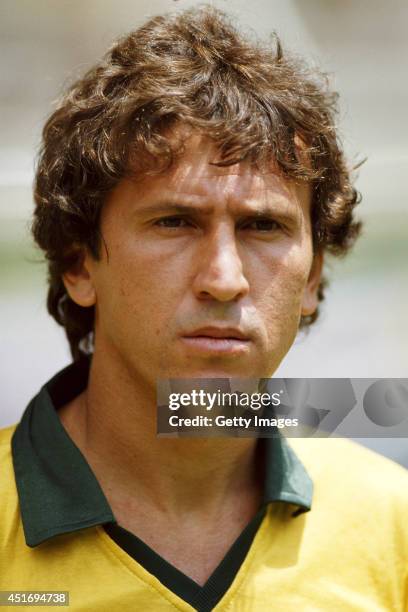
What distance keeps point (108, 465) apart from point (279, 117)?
92 centimetres

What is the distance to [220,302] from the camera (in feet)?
6.44

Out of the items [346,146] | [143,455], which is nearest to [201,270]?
[143,455]

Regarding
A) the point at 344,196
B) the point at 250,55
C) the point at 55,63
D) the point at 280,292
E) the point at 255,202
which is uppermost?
the point at 55,63

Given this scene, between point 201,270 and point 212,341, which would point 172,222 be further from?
point 212,341

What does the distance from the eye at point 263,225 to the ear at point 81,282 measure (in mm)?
417

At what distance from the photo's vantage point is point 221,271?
1.95 m

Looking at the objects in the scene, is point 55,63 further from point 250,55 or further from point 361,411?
point 361,411

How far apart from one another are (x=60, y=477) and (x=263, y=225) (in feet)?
2.38

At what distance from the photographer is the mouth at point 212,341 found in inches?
77.8

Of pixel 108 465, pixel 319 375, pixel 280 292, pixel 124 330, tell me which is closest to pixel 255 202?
pixel 280 292

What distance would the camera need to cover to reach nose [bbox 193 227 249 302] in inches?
76.1

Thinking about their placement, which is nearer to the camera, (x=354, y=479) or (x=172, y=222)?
(x=172, y=222)

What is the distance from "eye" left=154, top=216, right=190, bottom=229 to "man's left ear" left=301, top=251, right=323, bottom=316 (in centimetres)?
45

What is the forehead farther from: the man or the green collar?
the green collar
